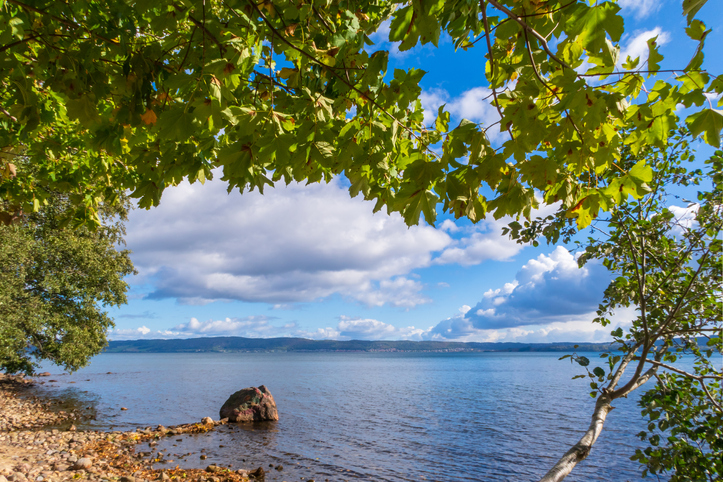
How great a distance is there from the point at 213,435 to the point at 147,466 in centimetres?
656

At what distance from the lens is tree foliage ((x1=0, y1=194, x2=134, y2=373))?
68.4 ft

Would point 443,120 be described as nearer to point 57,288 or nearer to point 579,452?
point 579,452

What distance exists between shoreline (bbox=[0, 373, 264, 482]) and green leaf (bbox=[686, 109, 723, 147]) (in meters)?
12.5

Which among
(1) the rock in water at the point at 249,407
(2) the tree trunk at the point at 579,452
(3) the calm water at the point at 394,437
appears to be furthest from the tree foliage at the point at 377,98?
(1) the rock in water at the point at 249,407

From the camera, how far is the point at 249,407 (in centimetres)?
2194

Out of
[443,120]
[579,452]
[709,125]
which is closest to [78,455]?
[579,452]

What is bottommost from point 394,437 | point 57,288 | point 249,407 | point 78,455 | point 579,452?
point 394,437

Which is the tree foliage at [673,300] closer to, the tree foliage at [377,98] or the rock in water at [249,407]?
the tree foliage at [377,98]

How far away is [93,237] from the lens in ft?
80.8

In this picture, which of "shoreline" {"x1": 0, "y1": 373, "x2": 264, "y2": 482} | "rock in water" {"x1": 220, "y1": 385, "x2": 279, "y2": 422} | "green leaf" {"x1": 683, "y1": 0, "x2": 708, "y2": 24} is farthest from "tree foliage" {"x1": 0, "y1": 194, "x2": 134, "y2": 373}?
"green leaf" {"x1": 683, "y1": 0, "x2": 708, "y2": 24}

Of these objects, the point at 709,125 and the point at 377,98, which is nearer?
the point at 709,125

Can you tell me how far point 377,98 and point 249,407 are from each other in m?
23.0

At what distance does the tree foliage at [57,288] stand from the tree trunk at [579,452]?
25.3 m

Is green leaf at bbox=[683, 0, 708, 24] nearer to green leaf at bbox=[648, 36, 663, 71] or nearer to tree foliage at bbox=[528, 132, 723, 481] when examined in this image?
green leaf at bbox=[648, 36, 663, 71]
